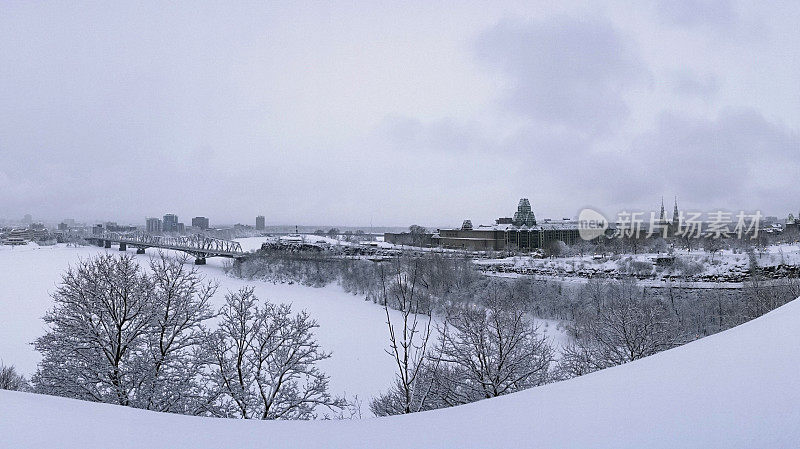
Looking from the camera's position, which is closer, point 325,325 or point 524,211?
point 325,325

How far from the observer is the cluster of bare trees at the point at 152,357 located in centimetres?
1316

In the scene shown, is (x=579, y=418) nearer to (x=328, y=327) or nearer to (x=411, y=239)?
(x=328, y=327)

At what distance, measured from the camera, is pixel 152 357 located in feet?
46.2

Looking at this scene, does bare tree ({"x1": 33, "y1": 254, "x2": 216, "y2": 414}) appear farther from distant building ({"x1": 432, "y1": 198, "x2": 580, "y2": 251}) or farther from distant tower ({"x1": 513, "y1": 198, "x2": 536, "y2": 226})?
distant tower ({"x1": 513, "y1": 198, "x2": 536, "y2": 226})

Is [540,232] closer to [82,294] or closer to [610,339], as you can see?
[610,339]

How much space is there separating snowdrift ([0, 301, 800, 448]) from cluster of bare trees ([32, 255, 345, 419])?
11.0 meters

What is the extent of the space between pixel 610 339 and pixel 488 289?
24.8 metres

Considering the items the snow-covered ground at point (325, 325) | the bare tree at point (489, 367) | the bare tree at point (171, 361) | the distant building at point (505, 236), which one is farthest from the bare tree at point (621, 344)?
the distant building at point (505, 236)

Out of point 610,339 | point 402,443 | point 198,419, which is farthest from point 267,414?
point 610,339

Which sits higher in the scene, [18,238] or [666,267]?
[18,238]

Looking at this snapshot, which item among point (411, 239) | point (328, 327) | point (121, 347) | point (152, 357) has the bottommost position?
point (328, 327)

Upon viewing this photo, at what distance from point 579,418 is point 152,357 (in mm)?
15158

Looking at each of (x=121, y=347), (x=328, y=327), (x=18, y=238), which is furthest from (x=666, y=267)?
(x=18, y=238)

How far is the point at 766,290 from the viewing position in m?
27.9
